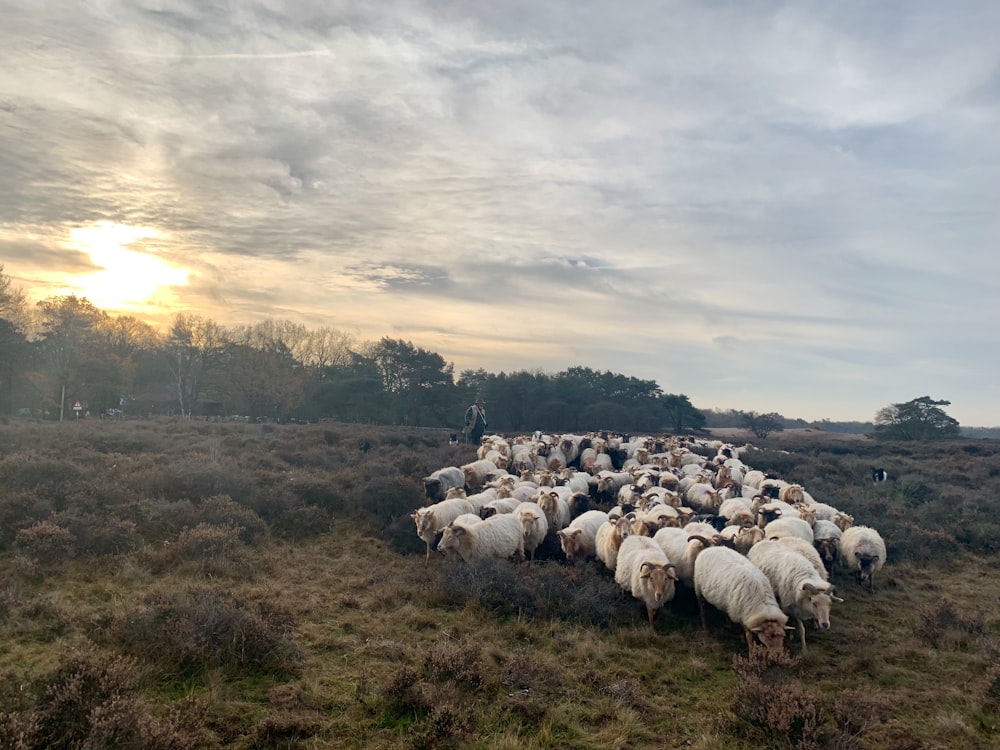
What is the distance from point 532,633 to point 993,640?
725 cm

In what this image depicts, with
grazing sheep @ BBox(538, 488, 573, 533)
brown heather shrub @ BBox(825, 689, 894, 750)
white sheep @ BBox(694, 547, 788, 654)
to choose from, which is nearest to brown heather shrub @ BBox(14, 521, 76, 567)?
grazing sheep @ BBox(538, 488, 573, 533)

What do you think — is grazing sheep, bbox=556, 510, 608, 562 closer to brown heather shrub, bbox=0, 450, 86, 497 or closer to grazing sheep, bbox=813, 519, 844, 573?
grazing sheep, bbox=813, 519, 844, 573

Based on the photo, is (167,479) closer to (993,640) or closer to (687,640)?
(687,640)

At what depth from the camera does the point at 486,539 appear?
12.2 m

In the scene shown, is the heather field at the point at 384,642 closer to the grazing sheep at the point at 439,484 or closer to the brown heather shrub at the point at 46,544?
the brown heather shrub at the point at 46,544

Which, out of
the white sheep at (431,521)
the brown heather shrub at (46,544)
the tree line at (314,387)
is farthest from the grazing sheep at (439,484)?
the tree line at (314,387)

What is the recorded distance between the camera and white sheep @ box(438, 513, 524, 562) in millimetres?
12000

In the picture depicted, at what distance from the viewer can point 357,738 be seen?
6.06m

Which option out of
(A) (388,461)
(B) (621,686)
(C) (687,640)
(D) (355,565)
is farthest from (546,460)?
(B) (621,686)

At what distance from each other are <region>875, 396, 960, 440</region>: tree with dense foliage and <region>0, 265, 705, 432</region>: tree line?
16.6 metres

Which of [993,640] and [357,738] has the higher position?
[993,640]

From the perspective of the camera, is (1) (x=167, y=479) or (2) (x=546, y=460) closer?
(1) (x=167, y=479)

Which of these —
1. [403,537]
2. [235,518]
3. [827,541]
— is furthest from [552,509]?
[235,518]

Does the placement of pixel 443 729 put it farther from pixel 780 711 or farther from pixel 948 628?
pixel 948 628
